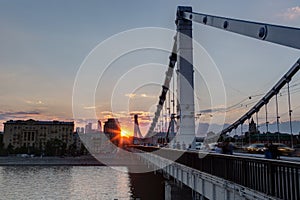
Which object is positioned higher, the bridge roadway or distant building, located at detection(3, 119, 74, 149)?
distant building, located at detection(3, 119, 74, 149)

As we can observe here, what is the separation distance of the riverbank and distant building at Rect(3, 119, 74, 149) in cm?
1510

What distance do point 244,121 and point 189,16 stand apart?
59.3ft

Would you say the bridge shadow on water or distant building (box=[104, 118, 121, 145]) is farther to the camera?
distant building (box=[104, 118, 121, 145])

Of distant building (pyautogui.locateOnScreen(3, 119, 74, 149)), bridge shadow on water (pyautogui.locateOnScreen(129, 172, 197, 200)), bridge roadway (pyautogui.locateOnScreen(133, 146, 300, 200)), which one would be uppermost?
distant building (pyautogui.locateOnScreen(3, 119, 74, 149))

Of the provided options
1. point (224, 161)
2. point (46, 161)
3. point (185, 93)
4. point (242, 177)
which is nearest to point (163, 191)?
point (185, 93)

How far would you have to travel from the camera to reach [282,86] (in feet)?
90.7

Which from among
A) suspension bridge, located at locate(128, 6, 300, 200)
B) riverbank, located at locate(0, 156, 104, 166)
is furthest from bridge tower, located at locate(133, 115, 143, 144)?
suspension bridge, located at locate(128, 6, 300, 200)

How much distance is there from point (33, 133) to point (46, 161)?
24.8m

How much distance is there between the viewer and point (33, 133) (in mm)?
122688

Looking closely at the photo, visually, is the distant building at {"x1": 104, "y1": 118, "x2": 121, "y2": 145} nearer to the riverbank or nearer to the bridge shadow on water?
the riverbank

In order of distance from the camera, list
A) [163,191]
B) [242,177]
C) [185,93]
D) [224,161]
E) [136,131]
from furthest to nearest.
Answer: [136,131], [163,191], [185,93], [224,161], [242,177]

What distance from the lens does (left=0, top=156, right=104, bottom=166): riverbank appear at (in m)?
96.1

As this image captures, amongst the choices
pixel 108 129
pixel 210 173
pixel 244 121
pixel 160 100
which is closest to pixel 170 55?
pixel 244 121

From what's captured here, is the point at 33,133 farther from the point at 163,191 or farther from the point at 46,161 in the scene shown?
the point at 163,191
